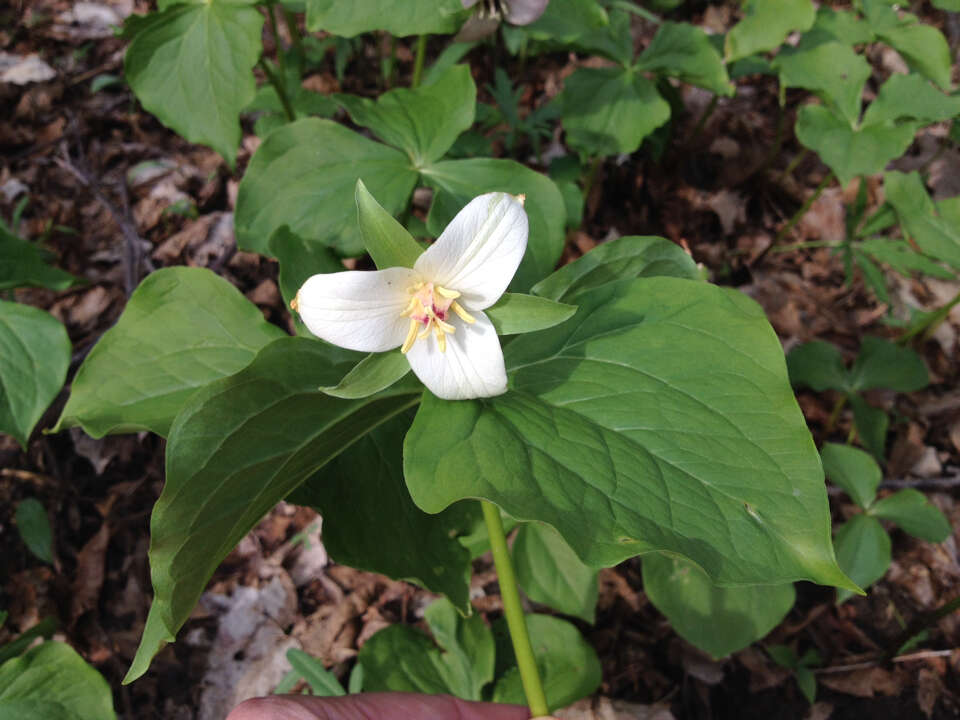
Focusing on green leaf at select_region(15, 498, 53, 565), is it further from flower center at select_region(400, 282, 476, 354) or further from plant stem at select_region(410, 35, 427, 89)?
plant stem at select_region(410, 35, 427, 89)

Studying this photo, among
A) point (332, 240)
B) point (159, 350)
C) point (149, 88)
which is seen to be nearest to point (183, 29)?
point (149, 88)

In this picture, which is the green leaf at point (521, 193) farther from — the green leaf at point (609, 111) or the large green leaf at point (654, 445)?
the green leaf at point (609, 111)

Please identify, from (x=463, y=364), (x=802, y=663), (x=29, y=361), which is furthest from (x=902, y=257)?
(x=29, y=361)

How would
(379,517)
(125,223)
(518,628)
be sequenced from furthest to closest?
(125,223), (379,517), (518,628)

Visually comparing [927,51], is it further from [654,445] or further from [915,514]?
[654,445]

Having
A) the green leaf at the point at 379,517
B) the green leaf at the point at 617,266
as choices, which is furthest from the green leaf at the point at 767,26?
the green leaf at the point at 379,517

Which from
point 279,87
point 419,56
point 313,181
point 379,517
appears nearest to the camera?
point 379,517

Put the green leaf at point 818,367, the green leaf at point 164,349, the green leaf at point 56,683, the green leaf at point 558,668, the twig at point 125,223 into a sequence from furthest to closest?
the twig at point 125,223 → the green leaf at point 818,367 → the green leaf at point 558,668 → the green leaf at point 56,683 → the green leaf at point 164,349

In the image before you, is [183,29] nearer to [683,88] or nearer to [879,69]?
[683,88]
